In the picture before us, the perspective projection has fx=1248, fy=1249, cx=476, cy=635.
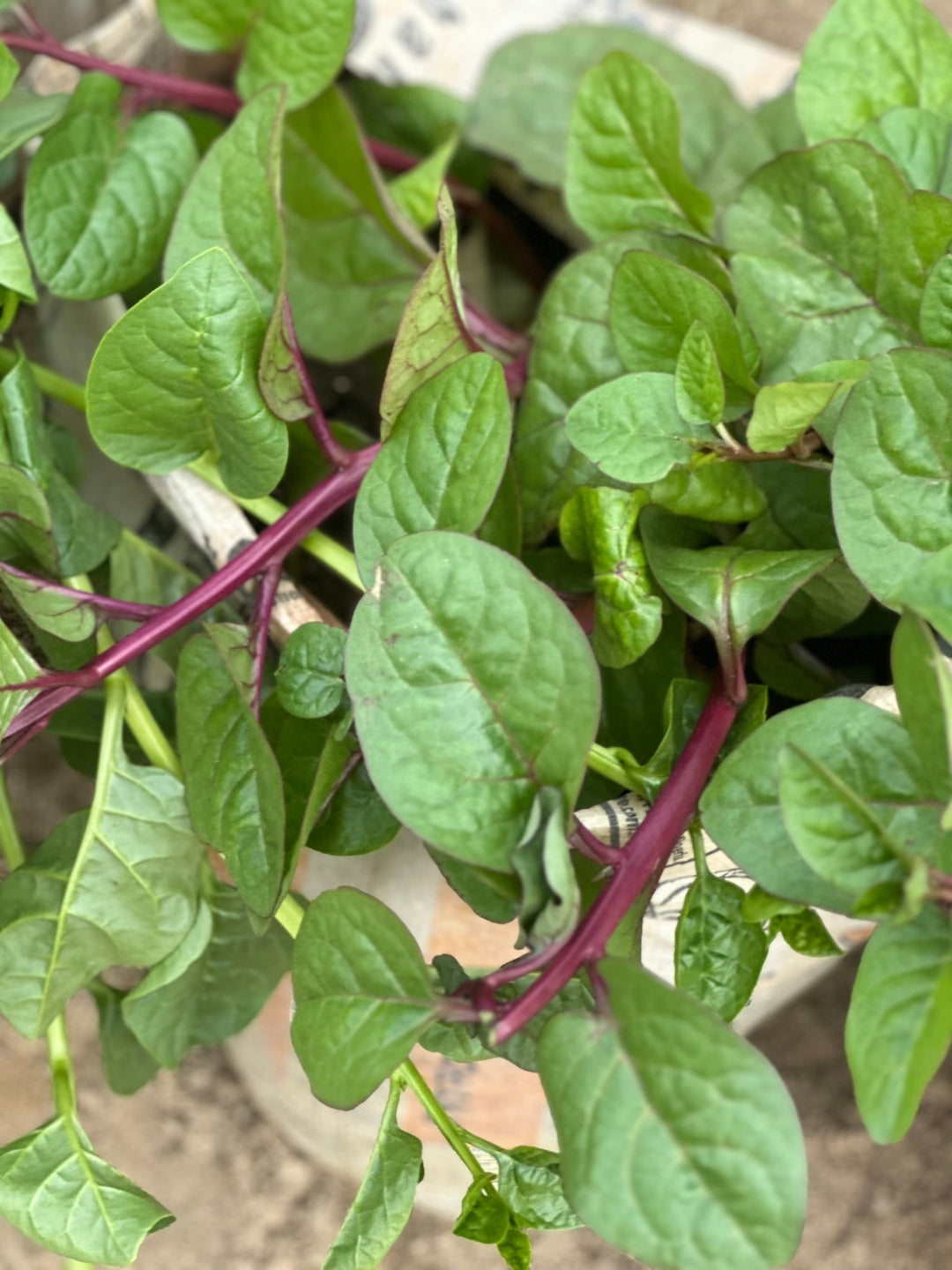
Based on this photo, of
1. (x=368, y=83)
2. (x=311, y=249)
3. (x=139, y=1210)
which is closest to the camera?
(x=139, y=1210)

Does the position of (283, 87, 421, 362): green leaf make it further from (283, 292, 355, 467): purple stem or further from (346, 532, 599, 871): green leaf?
(346, 532, 599, 871): green leaf

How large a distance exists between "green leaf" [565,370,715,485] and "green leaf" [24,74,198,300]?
183mm

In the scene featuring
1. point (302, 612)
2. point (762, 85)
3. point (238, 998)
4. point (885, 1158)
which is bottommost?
point (885, 1158)

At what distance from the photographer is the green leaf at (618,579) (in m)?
0.33

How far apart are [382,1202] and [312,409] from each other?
22cm

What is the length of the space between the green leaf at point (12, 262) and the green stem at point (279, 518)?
7cm

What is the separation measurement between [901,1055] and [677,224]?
278 mm

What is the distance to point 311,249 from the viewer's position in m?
0.47

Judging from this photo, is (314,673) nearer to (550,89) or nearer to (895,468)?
(895,468)

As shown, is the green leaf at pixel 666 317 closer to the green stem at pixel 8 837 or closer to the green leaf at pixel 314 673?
the green leaf at pixel 314 673

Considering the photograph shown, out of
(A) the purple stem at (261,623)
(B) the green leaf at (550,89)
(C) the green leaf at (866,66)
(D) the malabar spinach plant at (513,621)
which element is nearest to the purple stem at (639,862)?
(D) the malabar spinach plant at (513,621)

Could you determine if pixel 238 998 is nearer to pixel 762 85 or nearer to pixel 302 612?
pixel 302 612

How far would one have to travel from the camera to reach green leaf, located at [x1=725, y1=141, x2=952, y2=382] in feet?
→ 1.22

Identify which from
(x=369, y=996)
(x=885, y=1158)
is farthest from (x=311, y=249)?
(x=885, y=1158)
